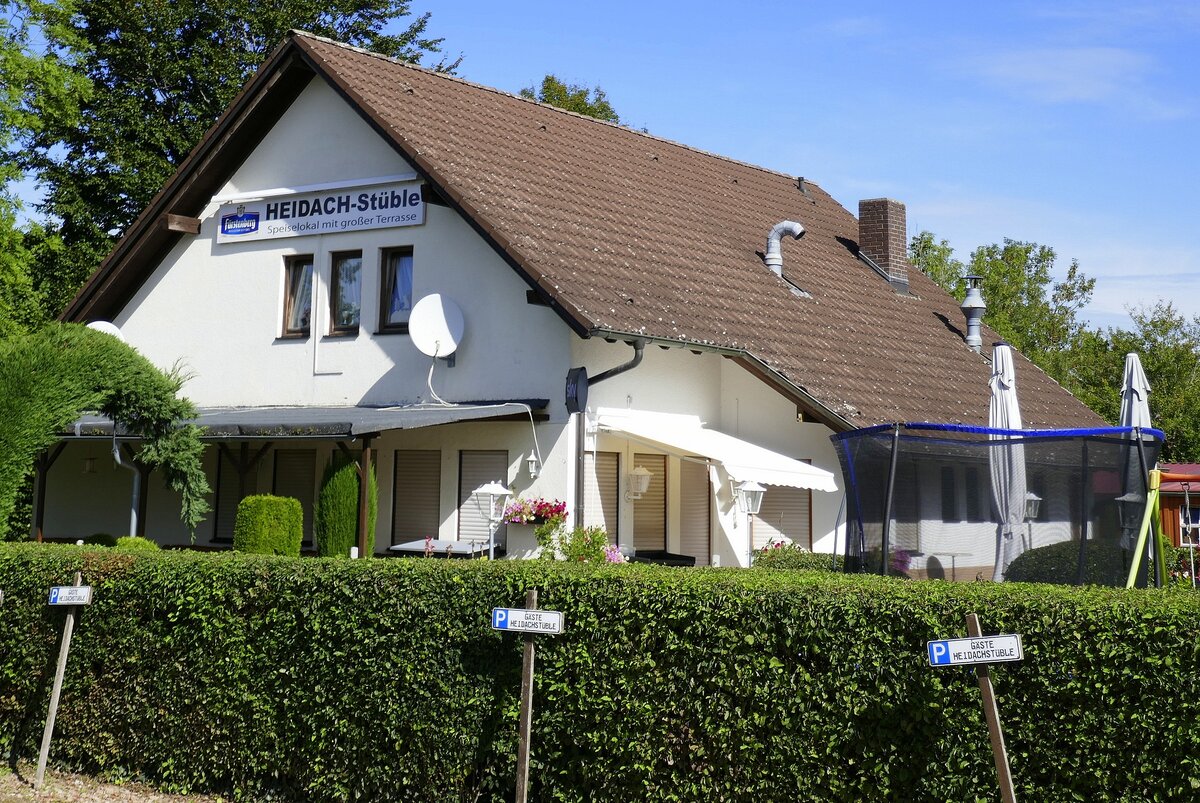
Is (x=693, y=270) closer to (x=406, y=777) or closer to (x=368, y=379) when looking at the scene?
(x=368, y=379)

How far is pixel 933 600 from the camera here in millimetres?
7102

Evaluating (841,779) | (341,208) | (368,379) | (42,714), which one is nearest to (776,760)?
(841,779)

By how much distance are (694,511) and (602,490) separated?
65.2 inches

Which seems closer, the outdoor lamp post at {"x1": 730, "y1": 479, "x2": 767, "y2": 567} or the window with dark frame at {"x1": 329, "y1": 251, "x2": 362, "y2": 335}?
the outdoor lamp post at {"x1": 730, "y1": 479, "x2": 767, "y2": 567}

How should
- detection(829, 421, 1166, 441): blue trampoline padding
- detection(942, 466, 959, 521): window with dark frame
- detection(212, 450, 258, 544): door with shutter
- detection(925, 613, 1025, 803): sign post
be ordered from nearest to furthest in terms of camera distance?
detection(925, 613, 1025, 803): sign post, detection(829, 421, 1166, 441): blue trampoline padding, detection(942, 466, 959, 521): window with dark frame, detection(212, 450, 258, 544): door with shutter

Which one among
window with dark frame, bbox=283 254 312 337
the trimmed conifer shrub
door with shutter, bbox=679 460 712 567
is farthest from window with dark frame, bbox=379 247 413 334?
door with shutter, bbox=679 460 712 567

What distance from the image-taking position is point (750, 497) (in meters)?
16.8

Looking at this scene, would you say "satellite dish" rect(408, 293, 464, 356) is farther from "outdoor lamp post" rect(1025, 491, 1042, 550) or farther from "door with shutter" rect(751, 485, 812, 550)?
"outdoor lamp post" rect(1025, 491, 1042, 550)

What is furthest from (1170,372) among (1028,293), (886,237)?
(886,237)

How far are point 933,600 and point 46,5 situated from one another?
26.4 m

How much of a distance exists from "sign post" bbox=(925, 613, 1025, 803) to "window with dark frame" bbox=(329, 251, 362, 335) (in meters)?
Answer: 12.8

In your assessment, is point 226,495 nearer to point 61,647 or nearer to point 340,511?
point 340,511

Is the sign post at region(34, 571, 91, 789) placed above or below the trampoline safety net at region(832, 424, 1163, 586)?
below

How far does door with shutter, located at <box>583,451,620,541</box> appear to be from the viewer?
16359mm
